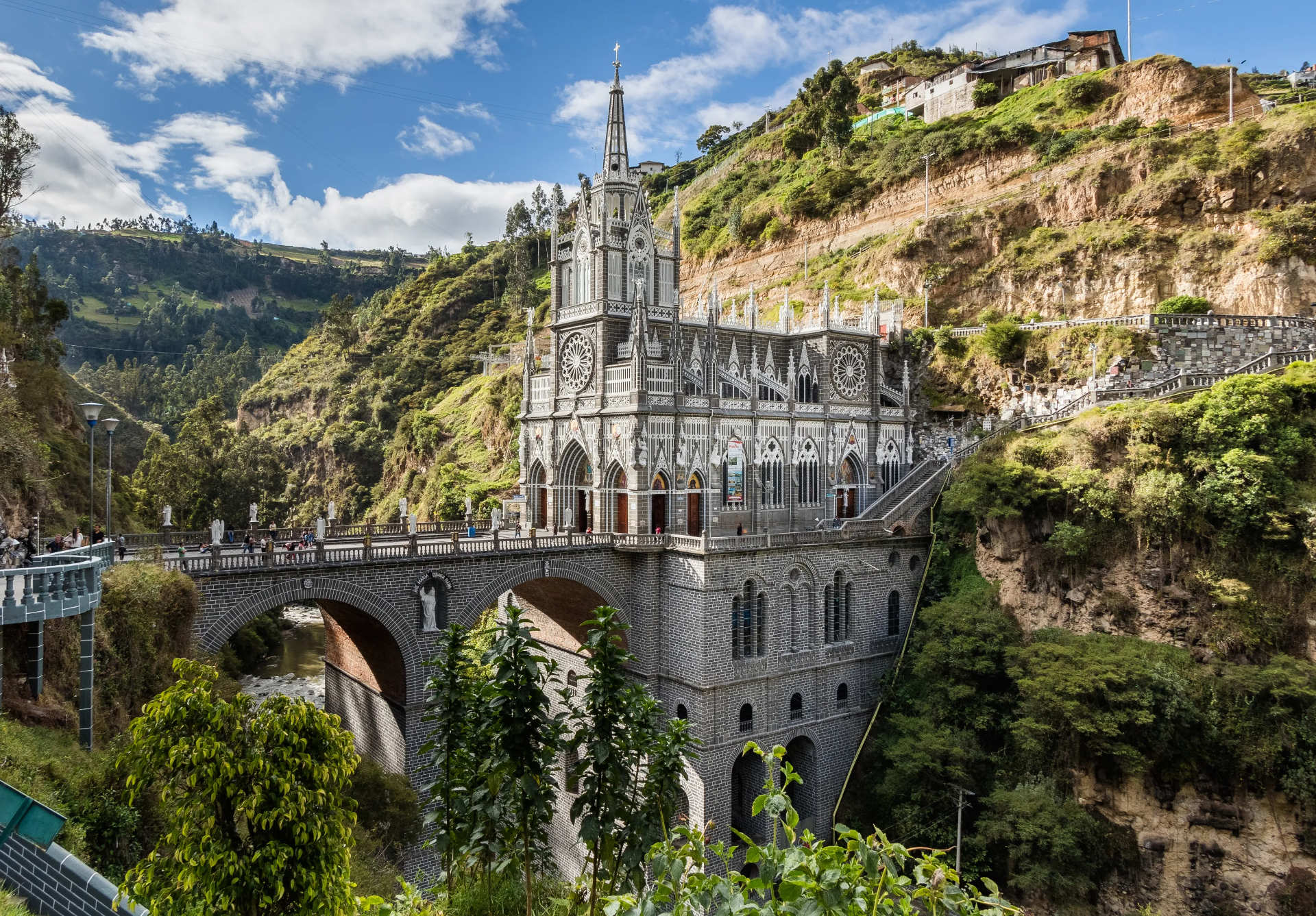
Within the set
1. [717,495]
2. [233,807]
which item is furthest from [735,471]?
[233,807]

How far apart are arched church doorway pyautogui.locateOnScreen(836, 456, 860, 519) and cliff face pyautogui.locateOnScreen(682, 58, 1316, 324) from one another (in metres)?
14.5

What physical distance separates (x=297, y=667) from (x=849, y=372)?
136ft

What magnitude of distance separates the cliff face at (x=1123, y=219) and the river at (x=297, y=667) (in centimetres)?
4353

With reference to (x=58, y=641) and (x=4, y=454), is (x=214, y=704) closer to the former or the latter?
(x=58, y=641)

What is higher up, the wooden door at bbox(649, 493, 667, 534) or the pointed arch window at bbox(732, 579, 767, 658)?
the wooden door at bbox(649, 493, 667, 534)

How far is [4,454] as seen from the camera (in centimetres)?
2583

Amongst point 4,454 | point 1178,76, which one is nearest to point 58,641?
point 4,454

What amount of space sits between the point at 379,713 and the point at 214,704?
79.3 feet

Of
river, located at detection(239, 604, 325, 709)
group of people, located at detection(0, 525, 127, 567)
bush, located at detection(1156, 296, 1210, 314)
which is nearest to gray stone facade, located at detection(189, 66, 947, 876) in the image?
group of people, located at detection(0, 525, 127, 567)

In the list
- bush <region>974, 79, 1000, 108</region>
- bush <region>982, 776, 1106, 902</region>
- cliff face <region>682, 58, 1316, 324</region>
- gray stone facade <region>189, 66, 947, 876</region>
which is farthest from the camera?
bush <region>974, 79, 1000, 108</region>

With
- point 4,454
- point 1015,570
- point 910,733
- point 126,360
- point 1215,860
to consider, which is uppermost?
point 126,360

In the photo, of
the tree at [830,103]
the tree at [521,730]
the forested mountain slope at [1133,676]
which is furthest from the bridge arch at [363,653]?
the tree at [830,103]

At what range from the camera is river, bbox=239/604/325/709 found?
48938 mm

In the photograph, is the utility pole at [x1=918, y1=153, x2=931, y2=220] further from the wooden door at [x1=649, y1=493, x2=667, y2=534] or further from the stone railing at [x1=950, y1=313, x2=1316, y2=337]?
the wooden door at [x1=649, y1=493, x2=667, y2=534]
